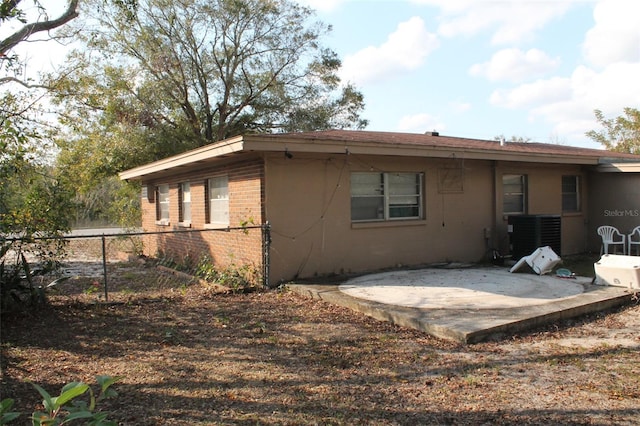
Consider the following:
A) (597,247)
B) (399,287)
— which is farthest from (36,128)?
(597,247)

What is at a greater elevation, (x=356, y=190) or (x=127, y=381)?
(x=356, y=190)

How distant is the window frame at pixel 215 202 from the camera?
1052 cm

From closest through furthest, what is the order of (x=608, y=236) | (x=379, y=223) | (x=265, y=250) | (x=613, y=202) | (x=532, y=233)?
(x=265, y=250), (x=379, y=223), (x=532, y=233), (x=608, y=236), (x=613, y=202)

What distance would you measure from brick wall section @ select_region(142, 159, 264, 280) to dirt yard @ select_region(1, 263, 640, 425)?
2025mm

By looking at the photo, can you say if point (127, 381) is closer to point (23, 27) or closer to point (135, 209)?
point (23, 27)

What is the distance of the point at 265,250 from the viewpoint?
8.73 m

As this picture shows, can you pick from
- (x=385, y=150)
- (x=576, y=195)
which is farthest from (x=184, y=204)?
(x=576, y=195)

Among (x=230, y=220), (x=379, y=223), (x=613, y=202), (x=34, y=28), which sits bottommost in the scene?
(x=379, y=223)

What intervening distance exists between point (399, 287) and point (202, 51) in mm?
19360

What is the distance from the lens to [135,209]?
1942 centimetres

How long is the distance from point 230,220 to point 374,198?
9.80ft

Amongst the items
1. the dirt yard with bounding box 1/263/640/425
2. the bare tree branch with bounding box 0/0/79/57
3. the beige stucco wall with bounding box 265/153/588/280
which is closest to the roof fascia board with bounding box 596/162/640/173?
the beige stucco wall with bounding box 265/153/588/280

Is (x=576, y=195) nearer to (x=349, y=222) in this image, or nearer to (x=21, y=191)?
(x=349, y=222)

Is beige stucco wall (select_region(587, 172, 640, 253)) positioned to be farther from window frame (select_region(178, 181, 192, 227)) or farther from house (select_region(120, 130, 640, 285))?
window frame (select_region(178, 181, 192, 227))
